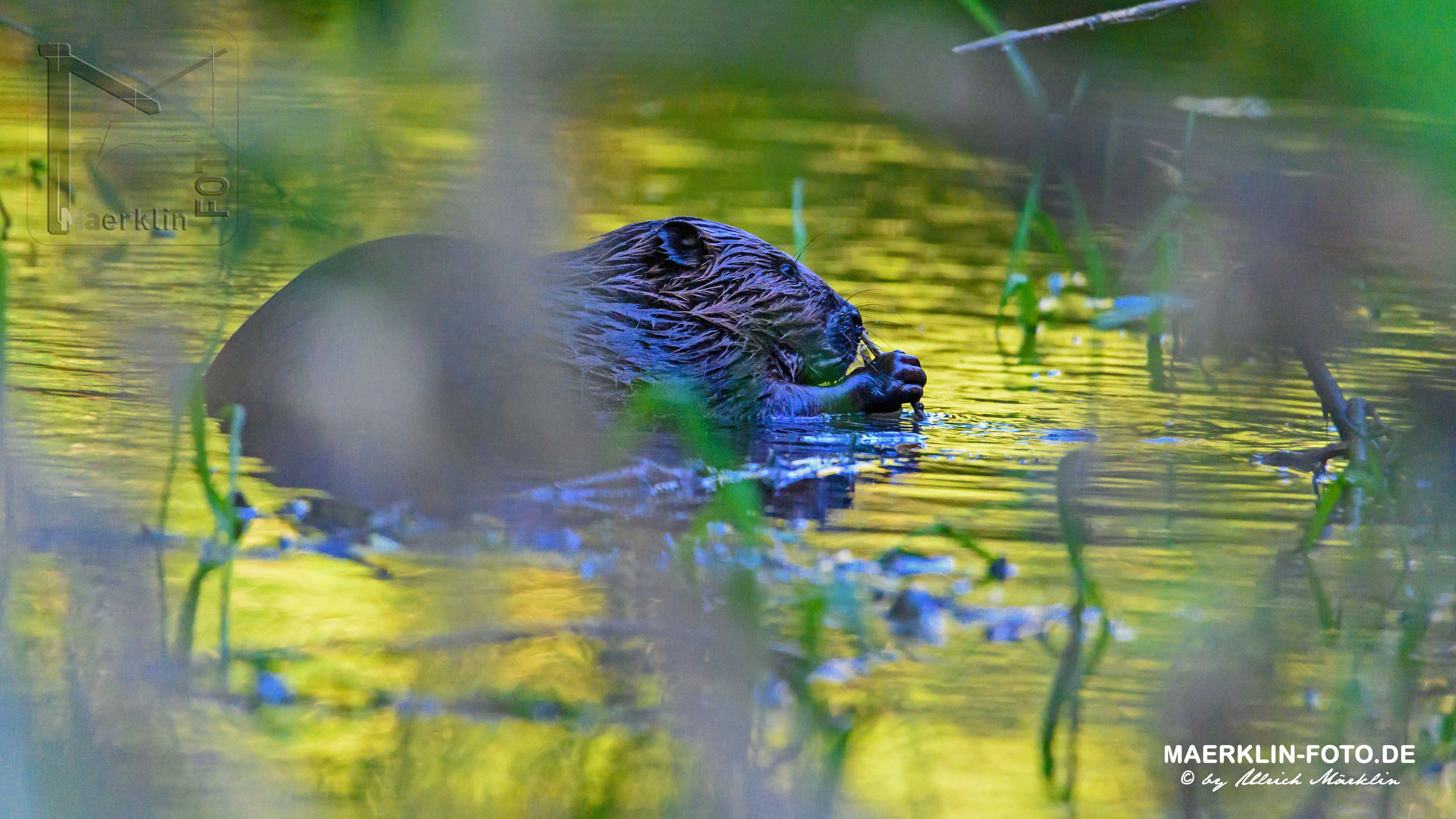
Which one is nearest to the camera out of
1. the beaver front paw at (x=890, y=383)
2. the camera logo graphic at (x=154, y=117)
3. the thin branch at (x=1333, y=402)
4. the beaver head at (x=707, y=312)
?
the camera logo graphic at (x=154, y=117)

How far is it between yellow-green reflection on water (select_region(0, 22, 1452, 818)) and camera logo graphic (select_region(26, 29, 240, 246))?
64 millimetres

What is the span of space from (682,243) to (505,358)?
9.18ft

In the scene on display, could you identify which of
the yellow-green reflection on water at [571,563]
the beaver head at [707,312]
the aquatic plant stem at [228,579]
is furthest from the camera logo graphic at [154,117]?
the beaver head at [707,312]

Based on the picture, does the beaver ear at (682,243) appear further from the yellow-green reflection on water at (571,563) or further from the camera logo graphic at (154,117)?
the camera logo graphic at (154,117)

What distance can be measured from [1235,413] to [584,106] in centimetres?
290

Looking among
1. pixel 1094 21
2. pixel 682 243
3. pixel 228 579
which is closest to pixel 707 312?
pixel 682 243

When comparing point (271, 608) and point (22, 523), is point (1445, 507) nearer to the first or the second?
Answer: point (271, 608)

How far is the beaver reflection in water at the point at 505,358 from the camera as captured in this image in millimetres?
1971

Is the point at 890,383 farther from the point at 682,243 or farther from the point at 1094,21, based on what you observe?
the point at 1094,21

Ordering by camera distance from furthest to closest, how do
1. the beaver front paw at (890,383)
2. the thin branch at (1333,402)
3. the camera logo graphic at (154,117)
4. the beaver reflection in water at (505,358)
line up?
the beaver front paw at (890,383)
the thin branch at (1333,402)
the beaver reflection in water at (505,358)
the camera logo graphic at (154,117)

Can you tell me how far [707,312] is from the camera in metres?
4.37

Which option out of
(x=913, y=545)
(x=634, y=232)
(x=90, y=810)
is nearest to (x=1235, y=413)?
(x=913, y=545)

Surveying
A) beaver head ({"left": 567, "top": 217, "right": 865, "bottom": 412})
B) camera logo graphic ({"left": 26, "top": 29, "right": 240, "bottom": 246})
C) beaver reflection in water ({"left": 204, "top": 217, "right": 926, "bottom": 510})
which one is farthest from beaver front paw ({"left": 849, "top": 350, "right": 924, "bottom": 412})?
camera logo graphic ({"left": 26, "top": 29, "right": 240, "bottom": 246})

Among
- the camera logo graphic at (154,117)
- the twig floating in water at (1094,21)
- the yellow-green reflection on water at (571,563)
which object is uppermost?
the twig floating in water at (1094,21)
